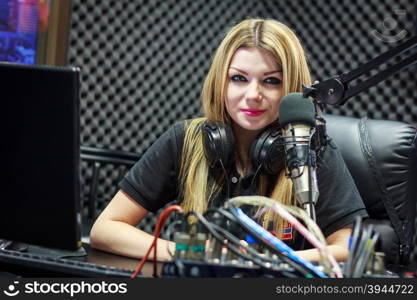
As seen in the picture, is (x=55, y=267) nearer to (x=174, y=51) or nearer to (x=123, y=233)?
(x=123, y=233)

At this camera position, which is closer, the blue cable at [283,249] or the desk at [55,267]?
the blue cable at [283,249]

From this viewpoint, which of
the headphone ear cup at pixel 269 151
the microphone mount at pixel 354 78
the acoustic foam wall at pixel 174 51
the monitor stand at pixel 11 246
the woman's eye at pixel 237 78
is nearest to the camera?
the microphone mount at pixel 354 78

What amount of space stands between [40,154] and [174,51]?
2705mm

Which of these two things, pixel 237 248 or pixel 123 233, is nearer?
pixel 237 248

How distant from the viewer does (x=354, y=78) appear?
108 centimetres

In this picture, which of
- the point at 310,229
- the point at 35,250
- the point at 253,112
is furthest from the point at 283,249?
the point at 253,112

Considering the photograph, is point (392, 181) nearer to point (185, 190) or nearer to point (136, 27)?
point (185, 190)

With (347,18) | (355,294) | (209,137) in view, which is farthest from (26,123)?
(347,18)

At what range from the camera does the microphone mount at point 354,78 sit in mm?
1019

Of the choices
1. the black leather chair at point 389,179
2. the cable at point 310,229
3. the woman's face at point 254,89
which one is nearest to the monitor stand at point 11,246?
the cable at point 310,229

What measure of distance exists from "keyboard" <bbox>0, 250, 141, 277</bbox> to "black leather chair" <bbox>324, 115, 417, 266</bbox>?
1.01m

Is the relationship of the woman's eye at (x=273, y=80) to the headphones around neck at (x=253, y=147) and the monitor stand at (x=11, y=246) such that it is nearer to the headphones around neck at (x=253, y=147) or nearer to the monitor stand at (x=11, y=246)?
the headphones around neck at (x=253, y=147)

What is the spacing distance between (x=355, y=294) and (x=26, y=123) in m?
0.55

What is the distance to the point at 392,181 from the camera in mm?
1877
